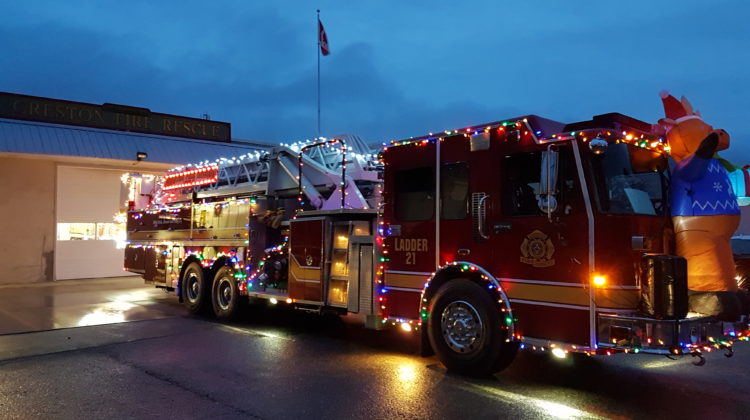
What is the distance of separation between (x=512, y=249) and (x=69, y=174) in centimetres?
1697

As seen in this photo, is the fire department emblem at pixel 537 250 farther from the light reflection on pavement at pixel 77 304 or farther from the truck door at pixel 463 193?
Result: the light reflection on pavement at pixel 77 304

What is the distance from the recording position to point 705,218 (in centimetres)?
541

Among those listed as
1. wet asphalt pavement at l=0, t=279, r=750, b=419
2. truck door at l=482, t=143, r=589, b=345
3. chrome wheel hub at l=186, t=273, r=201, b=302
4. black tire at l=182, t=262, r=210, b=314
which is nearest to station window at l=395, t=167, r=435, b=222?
truck door at l=482, t=143, r=589, b=345

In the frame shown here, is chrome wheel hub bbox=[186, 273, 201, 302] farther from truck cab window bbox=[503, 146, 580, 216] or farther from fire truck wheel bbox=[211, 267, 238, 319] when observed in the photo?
truck cab window bbox=[503, 146, 580, 216]

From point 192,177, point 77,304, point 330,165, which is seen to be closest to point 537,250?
point 330,165

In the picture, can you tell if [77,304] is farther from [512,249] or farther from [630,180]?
[630,180]

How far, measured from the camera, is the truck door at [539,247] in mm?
5227

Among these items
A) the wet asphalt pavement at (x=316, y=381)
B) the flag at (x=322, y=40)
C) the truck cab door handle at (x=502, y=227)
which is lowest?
the wet asphalt pavement at (x=316, y=381)

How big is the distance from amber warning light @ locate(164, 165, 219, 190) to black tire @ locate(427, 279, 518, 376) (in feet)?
23.3

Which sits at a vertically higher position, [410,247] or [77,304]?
[410,247]

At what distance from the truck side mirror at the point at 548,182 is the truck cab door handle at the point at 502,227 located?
504 millimetres

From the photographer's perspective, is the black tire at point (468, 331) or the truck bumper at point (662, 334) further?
the black tire at point (468, 331)

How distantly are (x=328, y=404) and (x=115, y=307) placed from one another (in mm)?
8441

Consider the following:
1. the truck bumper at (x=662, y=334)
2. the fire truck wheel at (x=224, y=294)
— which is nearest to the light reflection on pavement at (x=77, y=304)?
the fire truck wheel at (x=224, y=294)
